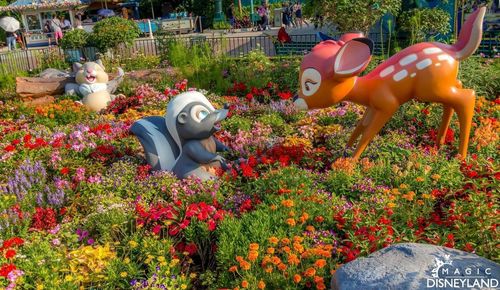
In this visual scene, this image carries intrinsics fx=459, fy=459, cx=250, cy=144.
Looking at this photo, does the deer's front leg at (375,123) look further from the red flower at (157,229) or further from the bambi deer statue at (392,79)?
the red flower at (157,229)

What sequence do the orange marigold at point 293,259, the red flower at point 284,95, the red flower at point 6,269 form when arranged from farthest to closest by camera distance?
the red flower at point 284,95, the red flower at point 6,269, the orange marigold at point 293,259

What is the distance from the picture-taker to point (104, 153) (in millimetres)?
5742

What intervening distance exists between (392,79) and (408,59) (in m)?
0.26

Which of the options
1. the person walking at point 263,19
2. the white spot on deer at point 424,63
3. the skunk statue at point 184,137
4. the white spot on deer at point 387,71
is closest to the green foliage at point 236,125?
the skunk statue at point 184,137

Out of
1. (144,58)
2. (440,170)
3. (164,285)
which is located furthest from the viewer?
(144,58)

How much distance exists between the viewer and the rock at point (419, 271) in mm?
2504

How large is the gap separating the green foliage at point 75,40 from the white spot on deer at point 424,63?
1052 centimetres

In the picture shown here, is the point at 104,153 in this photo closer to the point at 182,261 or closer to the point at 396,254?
the point at 182,261

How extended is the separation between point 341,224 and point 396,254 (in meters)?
0.97

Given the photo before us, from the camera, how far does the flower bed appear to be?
3412 mm

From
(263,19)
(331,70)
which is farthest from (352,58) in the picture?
(263,19)

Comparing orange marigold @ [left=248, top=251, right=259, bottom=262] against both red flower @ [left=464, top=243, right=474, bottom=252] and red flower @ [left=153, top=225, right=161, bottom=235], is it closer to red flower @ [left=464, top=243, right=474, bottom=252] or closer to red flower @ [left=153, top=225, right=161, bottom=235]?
red flower @ [left=153, top=225, right=161, bottom=235]

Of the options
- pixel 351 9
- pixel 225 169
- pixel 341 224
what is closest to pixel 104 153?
pixel 225 169

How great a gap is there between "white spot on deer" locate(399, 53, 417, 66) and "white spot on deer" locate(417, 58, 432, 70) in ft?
0.23
